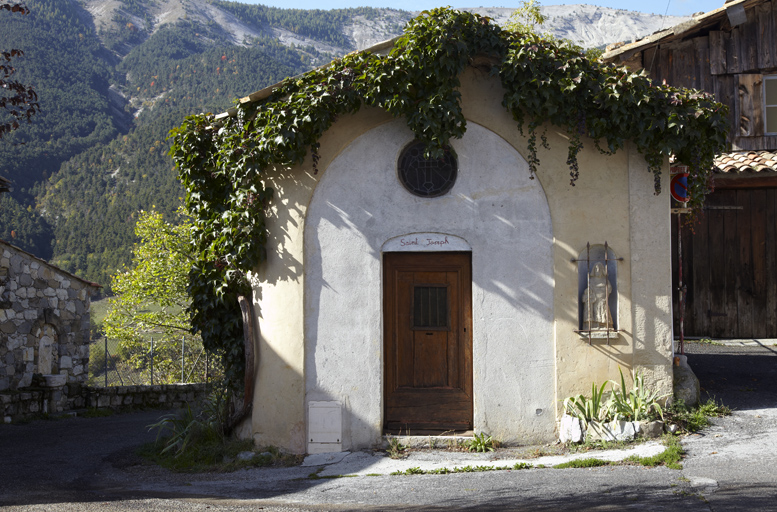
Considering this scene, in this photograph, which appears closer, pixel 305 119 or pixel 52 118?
pixel 305 119

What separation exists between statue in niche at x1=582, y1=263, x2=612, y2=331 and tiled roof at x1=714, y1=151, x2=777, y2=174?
184 inches

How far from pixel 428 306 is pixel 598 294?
80.7 inches

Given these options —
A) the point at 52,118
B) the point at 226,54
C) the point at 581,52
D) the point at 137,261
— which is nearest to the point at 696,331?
the point at 581,52

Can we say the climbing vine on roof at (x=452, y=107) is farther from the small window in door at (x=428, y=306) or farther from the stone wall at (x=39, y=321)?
the stone wall at (x=39, y=321)

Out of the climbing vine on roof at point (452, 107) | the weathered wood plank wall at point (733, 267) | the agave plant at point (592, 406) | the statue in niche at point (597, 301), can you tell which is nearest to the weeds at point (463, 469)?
the agave plant at point (592, 406)

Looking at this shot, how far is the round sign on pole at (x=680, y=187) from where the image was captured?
9.46 metres

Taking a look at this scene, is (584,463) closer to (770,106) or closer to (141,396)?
(770,106)

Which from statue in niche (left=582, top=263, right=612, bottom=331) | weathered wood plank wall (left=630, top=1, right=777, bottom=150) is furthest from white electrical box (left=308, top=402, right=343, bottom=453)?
weathered wood plank wall (left=630, top=1, right=777, bottom=150)

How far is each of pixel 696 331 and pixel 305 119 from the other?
345 inches

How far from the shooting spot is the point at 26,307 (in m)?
14.3

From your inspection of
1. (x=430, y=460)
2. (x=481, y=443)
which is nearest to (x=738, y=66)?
(x=481, y=443)

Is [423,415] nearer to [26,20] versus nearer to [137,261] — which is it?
[137,261]

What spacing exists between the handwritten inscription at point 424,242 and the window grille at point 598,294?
5.22 ft

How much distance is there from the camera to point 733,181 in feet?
41.2
